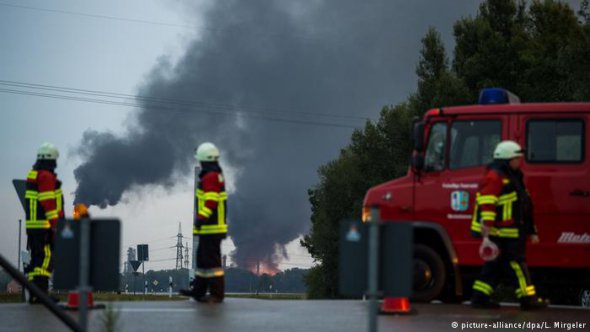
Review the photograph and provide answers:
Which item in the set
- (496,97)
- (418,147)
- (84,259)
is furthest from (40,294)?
(496,97)

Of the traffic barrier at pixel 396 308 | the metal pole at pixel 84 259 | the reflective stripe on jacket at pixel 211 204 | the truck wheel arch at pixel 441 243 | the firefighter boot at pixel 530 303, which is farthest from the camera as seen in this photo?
the truck wheel arch at pixel 441 243

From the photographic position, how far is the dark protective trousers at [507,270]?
561 inches

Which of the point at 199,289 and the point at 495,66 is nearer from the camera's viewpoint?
the point at 199,289

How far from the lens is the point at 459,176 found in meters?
16.1

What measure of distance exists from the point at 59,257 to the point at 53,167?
8341mm

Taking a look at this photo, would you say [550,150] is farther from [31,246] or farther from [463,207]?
[31,246]

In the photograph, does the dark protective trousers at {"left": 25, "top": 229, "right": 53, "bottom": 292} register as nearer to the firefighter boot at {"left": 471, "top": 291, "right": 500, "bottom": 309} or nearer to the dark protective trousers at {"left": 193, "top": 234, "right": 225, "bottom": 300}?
the dark protective trousers at {"left": 193, "top": 234, "right": 225, "bottom": 300}

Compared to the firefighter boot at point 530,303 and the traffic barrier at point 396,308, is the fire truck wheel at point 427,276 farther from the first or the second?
the traffic barrier at point 396,308

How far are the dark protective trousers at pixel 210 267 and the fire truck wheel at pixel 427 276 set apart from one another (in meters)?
2.68

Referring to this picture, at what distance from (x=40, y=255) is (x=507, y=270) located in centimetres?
614

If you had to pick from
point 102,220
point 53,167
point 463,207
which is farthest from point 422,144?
point 102,220

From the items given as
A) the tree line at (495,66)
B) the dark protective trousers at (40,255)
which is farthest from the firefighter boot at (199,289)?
the tree line at (495,66)

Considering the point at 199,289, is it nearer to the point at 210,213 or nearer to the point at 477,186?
the point at 210,213

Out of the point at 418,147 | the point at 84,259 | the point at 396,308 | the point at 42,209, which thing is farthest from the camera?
the point at 418,147
